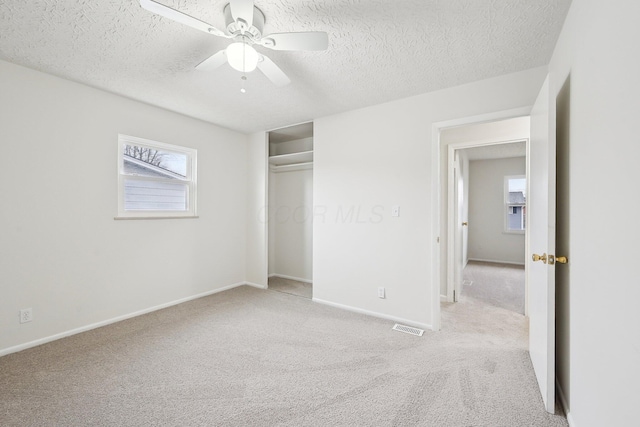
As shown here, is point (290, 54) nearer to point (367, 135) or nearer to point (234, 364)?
point (367, 135)

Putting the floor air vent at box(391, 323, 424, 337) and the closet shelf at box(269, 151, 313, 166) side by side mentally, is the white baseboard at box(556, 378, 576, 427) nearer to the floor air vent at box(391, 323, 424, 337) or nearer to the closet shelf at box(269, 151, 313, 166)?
the floor air vent at box(391, 323, 424, 337)

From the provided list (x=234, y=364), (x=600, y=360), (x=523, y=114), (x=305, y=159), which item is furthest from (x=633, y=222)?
(x=305, y=159)

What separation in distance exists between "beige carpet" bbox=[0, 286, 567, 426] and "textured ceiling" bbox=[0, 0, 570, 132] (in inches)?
94.1

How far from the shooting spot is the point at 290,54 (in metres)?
2.09

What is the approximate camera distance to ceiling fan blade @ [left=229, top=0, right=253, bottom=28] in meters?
1.40

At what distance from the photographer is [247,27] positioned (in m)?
1.61

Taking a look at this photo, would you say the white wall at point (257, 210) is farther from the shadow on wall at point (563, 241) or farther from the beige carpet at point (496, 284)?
the shadow on wall at point (563, 241)

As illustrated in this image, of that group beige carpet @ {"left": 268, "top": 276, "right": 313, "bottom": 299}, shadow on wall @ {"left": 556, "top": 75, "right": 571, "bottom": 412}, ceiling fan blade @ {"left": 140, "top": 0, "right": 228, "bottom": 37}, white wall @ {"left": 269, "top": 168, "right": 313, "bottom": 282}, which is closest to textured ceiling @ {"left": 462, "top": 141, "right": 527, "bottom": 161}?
white wall @ {"left": 269, "top": 168, "right": 313, "bottom": 282}

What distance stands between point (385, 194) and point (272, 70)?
5.69 feet

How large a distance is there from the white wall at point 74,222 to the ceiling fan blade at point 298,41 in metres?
2.22

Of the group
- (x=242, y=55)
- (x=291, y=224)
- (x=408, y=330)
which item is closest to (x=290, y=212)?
(x=291, y=224)

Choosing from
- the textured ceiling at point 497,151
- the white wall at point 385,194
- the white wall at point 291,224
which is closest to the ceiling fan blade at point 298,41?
the white wall at point 385,194

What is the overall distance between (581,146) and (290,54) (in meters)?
1.94

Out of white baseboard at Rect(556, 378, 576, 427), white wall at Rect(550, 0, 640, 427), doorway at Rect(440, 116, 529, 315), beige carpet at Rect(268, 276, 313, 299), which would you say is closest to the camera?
white wall at Rect(550, 0, 640, 427)
